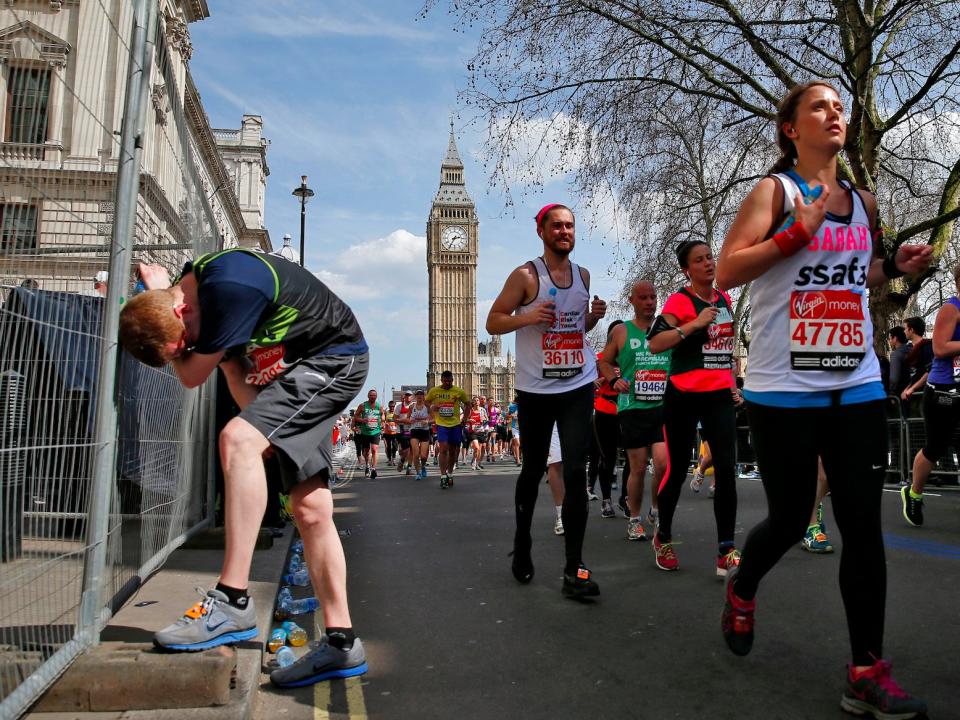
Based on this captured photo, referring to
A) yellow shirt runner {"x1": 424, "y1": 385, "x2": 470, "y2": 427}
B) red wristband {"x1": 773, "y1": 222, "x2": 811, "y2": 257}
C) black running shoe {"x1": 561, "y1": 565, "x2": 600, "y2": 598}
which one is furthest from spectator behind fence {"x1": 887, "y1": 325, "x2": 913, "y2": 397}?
red wristband {"x1": 773, "y1": 222, "x2": 811, "y2": 257}

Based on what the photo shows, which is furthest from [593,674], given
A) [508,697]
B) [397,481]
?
[397,481]

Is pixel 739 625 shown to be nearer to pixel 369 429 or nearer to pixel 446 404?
pixel 446 404

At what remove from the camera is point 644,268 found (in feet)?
80.4

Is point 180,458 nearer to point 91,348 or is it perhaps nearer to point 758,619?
point 91,348

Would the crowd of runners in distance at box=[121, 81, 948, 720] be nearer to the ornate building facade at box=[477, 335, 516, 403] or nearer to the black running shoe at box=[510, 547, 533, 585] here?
the black running shoe at box=[510, 547, 533, 585]

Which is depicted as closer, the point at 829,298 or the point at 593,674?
the point at 829,298

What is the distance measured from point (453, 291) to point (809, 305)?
130 meters

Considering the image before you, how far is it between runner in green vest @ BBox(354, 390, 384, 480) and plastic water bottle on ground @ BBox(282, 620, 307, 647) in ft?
45.1

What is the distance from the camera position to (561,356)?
4703 mm

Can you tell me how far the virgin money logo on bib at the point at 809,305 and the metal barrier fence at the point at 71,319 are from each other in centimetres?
235

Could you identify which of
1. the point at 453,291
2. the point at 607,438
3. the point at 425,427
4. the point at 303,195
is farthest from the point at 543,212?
the point at 453,291

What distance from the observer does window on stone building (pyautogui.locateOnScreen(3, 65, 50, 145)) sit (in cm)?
216

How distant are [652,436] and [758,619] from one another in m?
3.11

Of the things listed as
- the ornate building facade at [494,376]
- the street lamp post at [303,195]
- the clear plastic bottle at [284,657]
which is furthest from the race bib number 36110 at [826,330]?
the ornate building facade at [494,376]
